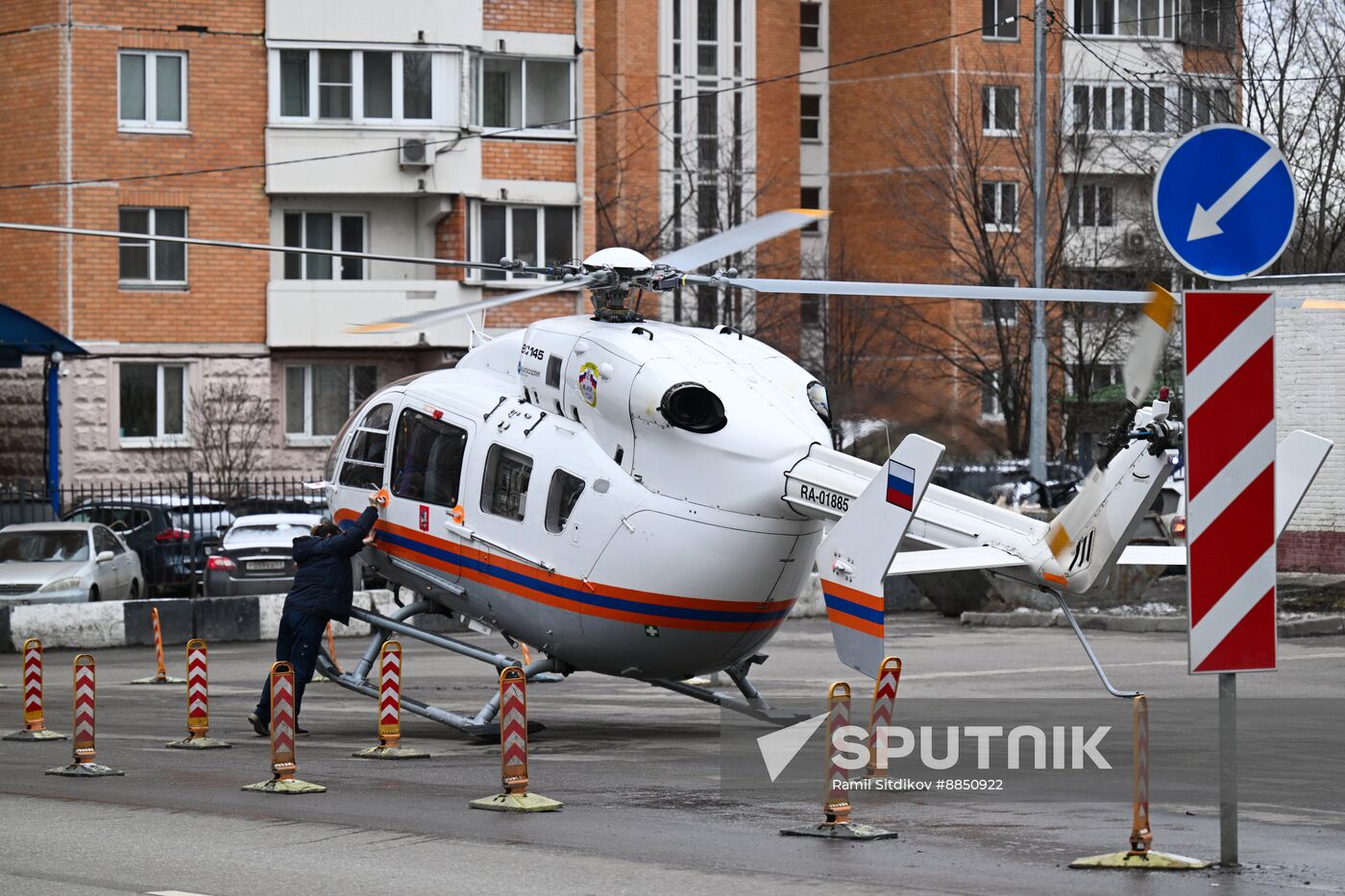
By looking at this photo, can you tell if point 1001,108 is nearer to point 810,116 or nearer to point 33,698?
point 810,116

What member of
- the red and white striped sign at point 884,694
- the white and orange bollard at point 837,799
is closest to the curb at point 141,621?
the red and white striped sign at point 884,694

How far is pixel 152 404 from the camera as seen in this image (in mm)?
42500

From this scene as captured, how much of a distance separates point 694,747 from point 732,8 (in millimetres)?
49304

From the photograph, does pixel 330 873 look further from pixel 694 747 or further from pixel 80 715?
pixel 694 747

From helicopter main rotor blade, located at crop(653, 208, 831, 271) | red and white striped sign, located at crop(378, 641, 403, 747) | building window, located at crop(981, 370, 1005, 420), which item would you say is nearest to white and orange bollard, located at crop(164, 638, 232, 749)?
red and white striped sign, located at crop(378, 641, 403, 747)

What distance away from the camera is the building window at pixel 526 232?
44.8m

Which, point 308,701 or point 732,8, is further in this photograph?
point 732,8

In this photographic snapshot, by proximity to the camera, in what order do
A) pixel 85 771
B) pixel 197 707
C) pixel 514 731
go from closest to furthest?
1. pixel 514 731
2. pixel 85 771
3. pixel 197 707

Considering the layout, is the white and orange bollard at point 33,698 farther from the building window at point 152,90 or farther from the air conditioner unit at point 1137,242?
the air conditioner unit at point 1137,242

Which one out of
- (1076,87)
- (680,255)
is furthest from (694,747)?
(1076,87)

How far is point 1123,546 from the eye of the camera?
13.6 meters

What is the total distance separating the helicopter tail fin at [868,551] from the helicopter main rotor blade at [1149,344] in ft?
6.33

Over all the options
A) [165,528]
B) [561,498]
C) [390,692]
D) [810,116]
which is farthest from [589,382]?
[810,116]

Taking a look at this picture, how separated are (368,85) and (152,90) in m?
4.46
